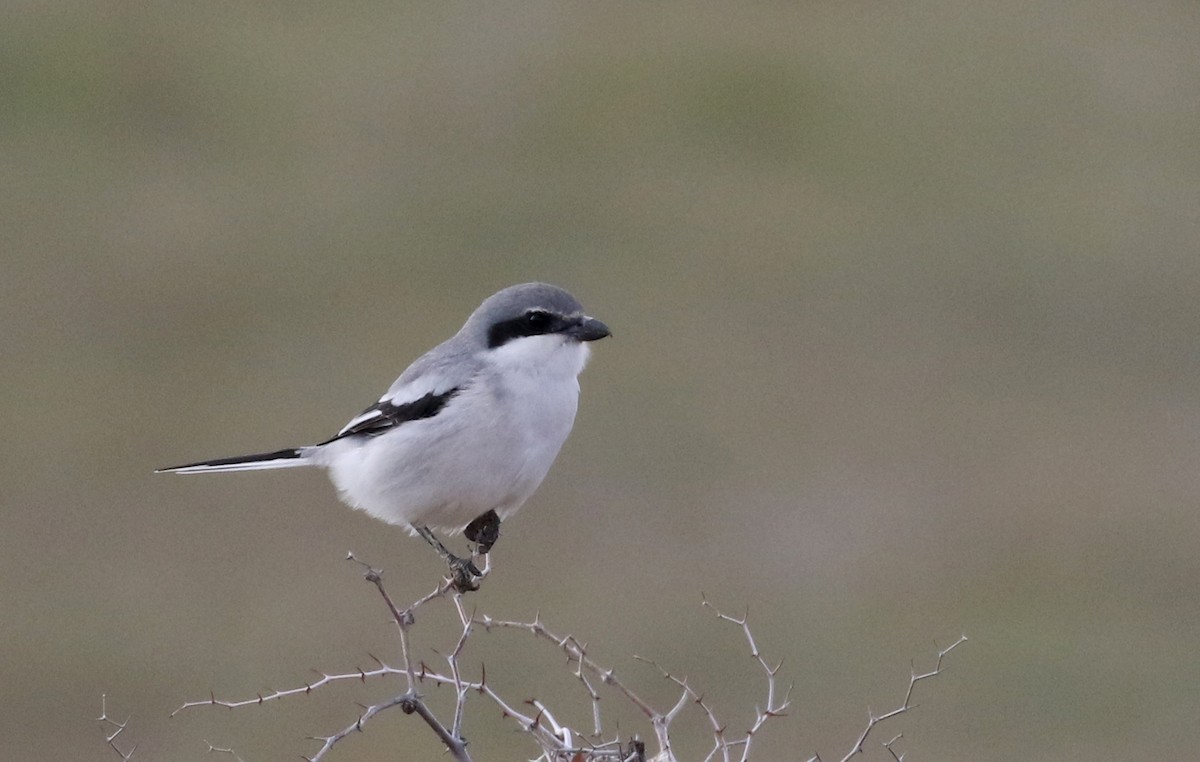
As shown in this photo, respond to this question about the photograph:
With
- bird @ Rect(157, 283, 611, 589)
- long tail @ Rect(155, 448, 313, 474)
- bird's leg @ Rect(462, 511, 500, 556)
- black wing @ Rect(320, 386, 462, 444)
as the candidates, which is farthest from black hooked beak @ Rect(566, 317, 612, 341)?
long tail @ Rect(155, 448, 313, 474)

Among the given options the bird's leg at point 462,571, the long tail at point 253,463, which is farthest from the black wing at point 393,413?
the bird's leg at point 462,571

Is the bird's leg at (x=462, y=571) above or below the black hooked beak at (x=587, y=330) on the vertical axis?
below

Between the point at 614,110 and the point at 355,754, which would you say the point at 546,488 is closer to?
the point at 355,754

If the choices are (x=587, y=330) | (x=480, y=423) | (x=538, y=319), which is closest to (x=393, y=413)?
(x=480, y=423)

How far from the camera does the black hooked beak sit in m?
5.35

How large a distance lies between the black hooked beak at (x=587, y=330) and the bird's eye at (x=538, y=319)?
0.07 metres

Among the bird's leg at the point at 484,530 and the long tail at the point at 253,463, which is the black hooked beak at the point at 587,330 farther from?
the long tail at the point at 253,463

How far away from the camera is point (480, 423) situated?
208 inches

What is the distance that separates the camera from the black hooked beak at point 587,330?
535 cm

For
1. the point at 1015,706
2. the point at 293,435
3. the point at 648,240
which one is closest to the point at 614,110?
the point at 648,240

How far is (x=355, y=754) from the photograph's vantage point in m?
Answer: 12.9

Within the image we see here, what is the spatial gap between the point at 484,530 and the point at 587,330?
2.23 feet

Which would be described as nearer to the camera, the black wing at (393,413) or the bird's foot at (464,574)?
the bird's foot at (464,574)

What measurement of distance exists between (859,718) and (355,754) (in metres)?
3.57
